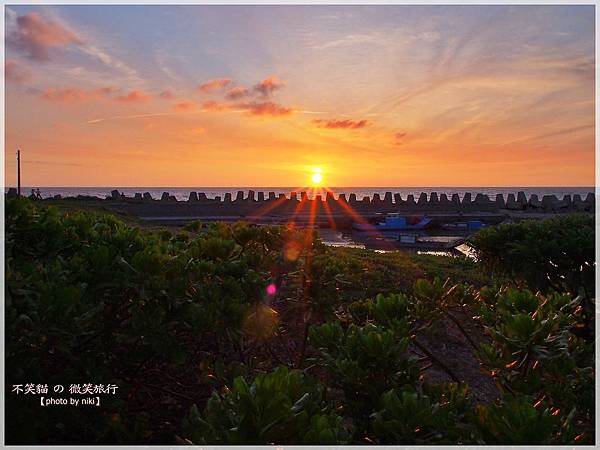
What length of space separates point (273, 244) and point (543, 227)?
3890mm

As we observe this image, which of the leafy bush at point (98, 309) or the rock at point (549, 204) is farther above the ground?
the rock at point (549, 204)

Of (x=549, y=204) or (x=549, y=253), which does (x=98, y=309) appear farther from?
(x=549, y=204)

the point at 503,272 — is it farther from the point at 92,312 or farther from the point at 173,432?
A: the point at 92,312

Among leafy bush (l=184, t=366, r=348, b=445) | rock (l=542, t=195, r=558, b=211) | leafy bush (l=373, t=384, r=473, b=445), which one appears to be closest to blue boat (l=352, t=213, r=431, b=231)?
rock (l=542, t=195, r=558, b=211)

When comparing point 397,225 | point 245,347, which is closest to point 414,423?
point 245,347

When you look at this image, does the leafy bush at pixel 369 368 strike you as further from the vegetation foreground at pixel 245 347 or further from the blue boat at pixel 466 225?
the blue boat at pixel 466 225

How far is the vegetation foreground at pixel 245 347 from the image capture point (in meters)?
1.72

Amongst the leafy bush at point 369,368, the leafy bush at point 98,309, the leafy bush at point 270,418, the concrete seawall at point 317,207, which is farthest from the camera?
the concrete seawall at point 317,207

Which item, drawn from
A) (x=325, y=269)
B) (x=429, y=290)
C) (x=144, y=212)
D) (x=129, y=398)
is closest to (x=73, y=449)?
(x=129, y=398)

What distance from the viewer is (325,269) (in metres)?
3.74

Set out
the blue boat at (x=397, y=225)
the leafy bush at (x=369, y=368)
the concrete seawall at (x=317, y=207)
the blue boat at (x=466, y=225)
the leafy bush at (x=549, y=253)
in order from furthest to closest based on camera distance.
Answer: the concrete seawall at (x=317, y=207), the blue boat at (x=397, y=225), the blue boat at (x=466, y=225), the leafy bush at (x=549, y=253), the leafy bush at (x=369, y=368)

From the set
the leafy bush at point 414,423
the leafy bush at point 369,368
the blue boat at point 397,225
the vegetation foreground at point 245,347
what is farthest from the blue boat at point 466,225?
the leafy bush at point 414,423

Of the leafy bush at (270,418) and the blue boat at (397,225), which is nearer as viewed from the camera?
the leafy bush at (270,418)

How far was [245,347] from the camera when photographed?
13.9 feet
